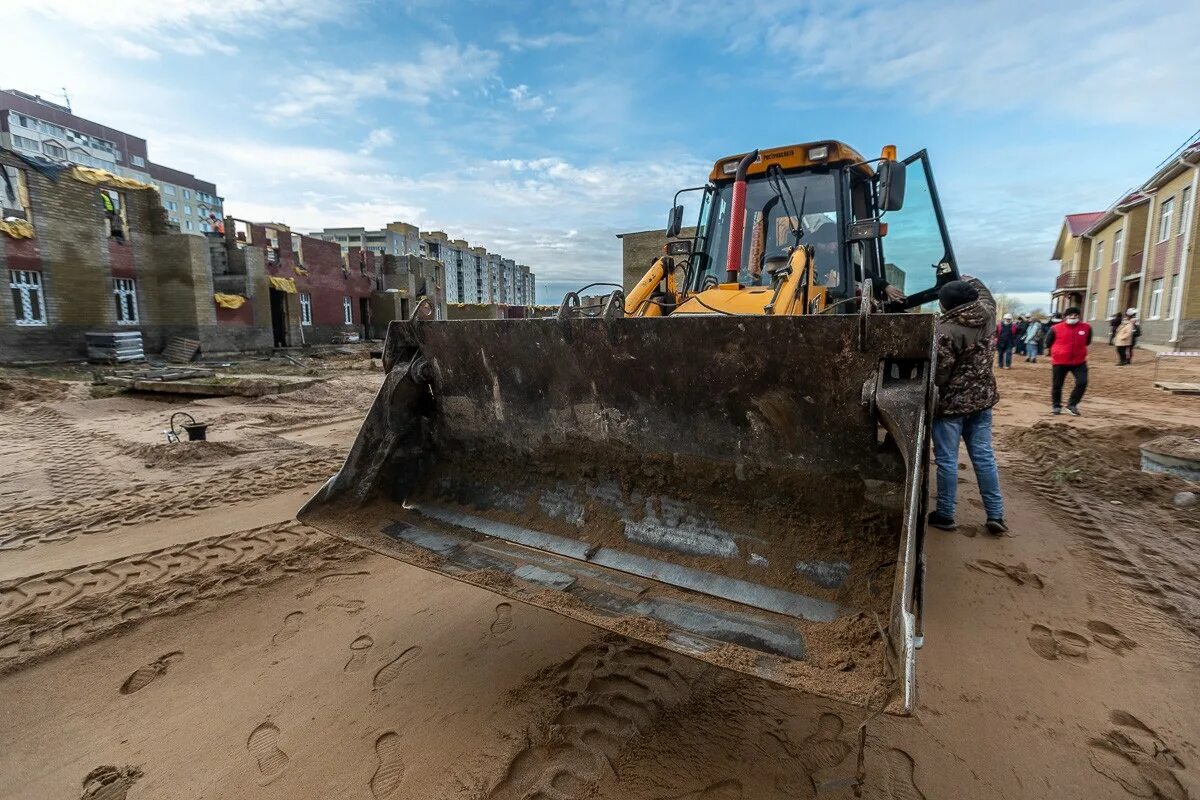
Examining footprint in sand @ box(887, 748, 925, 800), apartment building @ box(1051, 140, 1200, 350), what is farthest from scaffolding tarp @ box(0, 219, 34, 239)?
apartment building @ box(1051, 140, 1200, 350)

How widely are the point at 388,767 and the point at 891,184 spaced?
4.27 metres

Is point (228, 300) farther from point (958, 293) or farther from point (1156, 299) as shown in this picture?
point (1156, 299)

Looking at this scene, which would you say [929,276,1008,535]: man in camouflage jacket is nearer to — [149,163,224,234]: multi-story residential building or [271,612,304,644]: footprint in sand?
[271,612,304,644]: footprint in sand

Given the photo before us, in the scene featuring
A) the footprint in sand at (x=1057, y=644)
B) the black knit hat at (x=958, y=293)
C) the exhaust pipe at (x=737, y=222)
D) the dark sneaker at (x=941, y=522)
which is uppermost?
the exhaust pipe at (x=737, y=222)

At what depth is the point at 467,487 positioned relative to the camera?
3.19 meters

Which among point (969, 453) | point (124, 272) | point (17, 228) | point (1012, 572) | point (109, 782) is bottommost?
point (109, 782)

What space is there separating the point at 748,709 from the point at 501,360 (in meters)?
2.02

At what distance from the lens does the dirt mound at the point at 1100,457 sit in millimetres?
4773

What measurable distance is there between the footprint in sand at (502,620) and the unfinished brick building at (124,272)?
60.3 ft

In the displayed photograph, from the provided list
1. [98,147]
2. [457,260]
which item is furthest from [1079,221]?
[98,147]

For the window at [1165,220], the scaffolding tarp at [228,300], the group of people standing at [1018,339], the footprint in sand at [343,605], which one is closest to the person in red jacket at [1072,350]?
the group of people standing at [1018,339]

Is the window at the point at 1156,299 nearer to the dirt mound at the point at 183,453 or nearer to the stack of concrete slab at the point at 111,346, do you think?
the dirt mound at the point at 183,453

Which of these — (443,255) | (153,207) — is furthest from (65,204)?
(443,255)

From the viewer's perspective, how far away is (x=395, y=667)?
262 cm
